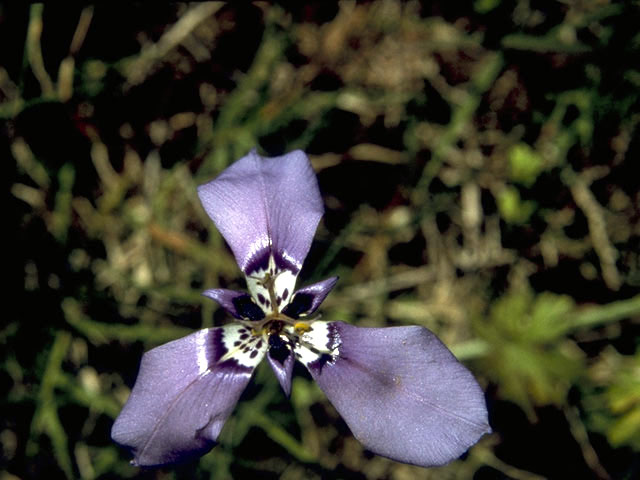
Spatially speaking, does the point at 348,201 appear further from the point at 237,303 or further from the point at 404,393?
the point at 404,393

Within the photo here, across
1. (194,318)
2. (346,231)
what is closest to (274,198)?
(346,231)

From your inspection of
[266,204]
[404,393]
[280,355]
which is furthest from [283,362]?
[266,204]

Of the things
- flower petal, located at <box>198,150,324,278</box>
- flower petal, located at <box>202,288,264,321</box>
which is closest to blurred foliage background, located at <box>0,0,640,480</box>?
flower petal, located at <box>202,288,264,321</box>

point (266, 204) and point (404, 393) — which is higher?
point (266, 204)

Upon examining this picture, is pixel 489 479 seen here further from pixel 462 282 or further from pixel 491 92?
pixel 491 92

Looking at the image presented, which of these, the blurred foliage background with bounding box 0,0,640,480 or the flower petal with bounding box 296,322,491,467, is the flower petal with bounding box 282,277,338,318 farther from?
the blurred foliage background with bounding box 0,0,640,480
